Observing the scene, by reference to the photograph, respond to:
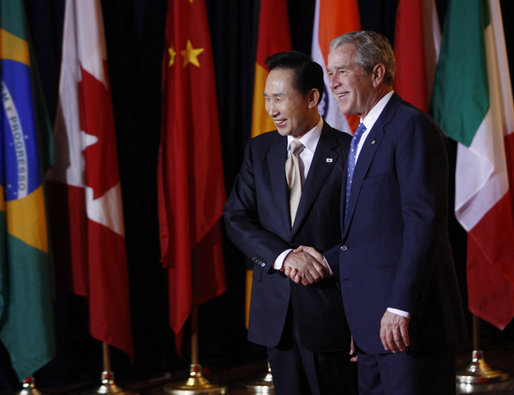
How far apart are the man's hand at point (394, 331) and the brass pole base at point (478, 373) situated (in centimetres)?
243

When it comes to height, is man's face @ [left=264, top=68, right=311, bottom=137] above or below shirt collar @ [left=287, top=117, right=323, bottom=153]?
above

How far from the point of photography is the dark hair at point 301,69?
98.7 inches

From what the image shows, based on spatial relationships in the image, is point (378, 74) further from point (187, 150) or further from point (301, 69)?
point (187, 150)

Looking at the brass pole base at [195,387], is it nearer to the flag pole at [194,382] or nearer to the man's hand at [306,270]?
the flag pole at [194,382]

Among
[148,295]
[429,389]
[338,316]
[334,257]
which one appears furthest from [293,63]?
[148,295]

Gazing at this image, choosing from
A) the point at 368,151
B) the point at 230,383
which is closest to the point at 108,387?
the point at 230,383

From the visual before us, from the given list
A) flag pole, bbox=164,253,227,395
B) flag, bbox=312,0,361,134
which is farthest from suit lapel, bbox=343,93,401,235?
flag pole, bbox=164,253,227,395

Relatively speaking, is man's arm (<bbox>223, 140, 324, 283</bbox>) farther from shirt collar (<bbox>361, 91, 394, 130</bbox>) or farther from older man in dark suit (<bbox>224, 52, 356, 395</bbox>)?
shirt collar (<bbox>361, 91, 394, 130</bbox>)

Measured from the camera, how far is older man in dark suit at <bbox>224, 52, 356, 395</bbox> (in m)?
2.31

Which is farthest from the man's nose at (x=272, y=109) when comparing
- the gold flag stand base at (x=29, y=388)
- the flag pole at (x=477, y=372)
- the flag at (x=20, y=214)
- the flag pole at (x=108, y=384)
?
the flag pole at (x=477, y=372)

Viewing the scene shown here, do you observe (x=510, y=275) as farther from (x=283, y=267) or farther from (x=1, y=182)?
(x=1, y=182)

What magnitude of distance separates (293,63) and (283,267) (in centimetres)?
75

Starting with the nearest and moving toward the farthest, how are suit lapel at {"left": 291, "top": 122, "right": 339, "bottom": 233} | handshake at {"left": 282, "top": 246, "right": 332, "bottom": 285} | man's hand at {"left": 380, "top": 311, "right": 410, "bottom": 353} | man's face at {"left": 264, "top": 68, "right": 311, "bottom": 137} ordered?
man's hand at {"left": 380, "top": 311, "right": 410, "bottom": 353} → handshake at {"left": 282, "top": 246, "right": 332, "bottom": 285} → suit lapel at {"left": 291, "top": 122, "right": 339, "bottom": 233} → man's face at {"left": 264, "top": 68, "right": 311, "bottom": 137}

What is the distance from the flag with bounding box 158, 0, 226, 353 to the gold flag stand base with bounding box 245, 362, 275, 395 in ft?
1.66
